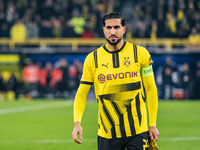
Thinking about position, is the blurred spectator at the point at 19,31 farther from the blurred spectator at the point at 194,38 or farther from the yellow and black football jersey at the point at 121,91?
the yellow and black football jersey at the point at 121,91

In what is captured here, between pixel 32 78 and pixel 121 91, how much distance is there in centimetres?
1988

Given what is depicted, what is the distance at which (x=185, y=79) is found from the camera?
75.3 feet

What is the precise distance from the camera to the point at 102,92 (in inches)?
184

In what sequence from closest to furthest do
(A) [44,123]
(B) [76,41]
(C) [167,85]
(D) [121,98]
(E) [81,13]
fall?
1. (D) [121,98]
2. (A) [44,123]
3. (C) [167,85]
4. (B) [76,41]
5. (E) [81,13]

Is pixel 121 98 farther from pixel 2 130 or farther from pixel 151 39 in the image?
pixel 151 39

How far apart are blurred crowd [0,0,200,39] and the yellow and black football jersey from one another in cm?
2072

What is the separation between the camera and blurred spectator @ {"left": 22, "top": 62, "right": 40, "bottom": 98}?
79.3ft

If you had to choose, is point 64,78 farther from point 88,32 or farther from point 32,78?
point 88,32

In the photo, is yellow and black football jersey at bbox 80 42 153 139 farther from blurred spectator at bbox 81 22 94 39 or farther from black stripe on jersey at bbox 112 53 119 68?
blurred spectator at bbox 81 22 94 39

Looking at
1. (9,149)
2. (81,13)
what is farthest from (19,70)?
(9,149)

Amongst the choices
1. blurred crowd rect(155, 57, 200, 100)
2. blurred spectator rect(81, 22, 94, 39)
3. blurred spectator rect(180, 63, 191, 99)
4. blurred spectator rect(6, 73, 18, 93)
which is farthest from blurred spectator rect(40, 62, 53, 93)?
blurred spectator rect(180, 63, 191, 99)

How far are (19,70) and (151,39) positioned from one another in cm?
719

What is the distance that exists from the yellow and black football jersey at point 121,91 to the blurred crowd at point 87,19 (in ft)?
68.0

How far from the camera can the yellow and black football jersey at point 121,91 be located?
182 inches
